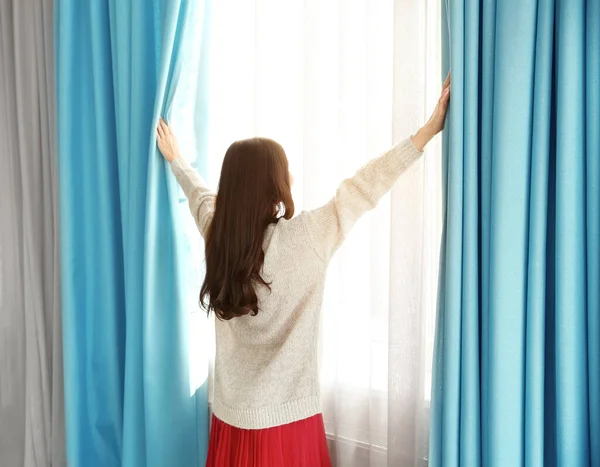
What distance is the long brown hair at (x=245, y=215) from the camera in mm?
1528

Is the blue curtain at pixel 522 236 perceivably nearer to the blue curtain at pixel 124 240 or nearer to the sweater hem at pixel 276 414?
the sweater hem at pixel 276 414

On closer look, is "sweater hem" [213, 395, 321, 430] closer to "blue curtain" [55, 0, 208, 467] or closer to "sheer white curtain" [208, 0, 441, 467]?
"sheer white curtain" [208, 0, 441, 467]

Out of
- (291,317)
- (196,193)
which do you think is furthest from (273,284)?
(196,193)

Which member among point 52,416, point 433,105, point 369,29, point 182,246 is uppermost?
point 369,29

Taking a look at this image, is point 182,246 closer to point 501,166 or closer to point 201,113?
point 201,113

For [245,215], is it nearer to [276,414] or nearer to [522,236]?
[276,414]

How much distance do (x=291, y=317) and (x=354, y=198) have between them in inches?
14.0

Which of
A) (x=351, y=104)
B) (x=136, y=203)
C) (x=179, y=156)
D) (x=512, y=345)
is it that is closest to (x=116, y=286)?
(x=136, y=203)

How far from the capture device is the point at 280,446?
1.59m

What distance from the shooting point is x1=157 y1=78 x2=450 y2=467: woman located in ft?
5.01

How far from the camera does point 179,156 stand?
1.89 m

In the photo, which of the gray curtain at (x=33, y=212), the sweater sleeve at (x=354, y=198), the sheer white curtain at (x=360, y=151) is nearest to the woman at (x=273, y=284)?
the sweater sleeve at (x=354, y=198)

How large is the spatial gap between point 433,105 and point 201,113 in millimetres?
765

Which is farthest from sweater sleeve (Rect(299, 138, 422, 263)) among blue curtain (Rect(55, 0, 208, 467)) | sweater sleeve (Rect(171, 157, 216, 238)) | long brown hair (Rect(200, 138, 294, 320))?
blue curtain (Rect(55, 0, 208, 467))
